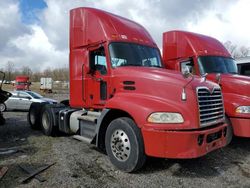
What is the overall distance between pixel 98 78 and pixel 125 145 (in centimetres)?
209

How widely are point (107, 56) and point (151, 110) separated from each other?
6.81 feet

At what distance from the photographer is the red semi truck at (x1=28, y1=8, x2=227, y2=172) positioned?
5.48 meters

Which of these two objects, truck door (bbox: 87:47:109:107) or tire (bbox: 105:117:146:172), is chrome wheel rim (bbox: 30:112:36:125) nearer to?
truck door (bbox: 87:47:109:107)

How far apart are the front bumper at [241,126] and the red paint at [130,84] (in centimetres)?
169

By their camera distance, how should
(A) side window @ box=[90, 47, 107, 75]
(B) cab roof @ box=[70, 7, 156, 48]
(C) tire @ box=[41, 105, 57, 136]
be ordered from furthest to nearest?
(C) tire @ box=[41, 105, 57, 136]
(B) cab roof @ box=[70, 7, 156, 48]
(A) side window @ box=[90, 47, 107, 75]

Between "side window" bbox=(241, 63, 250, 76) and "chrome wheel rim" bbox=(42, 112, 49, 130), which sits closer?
"chrome wheel rim" bbox=(42, 112, 49, 130)

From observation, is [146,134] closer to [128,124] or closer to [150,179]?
[128,124]

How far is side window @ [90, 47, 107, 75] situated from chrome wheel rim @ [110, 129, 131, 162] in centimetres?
169

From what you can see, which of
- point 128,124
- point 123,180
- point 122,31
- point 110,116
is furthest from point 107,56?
point 123,180

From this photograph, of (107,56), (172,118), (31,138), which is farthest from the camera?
(31,138)

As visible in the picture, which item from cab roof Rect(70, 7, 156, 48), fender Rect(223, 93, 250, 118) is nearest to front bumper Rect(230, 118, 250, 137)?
fender Rect(223, 93, 250, 118)

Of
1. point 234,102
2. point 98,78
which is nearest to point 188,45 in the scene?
point 234,102

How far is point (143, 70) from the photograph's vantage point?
20.8 feet

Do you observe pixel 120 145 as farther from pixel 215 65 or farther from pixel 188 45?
pixel 188 45
